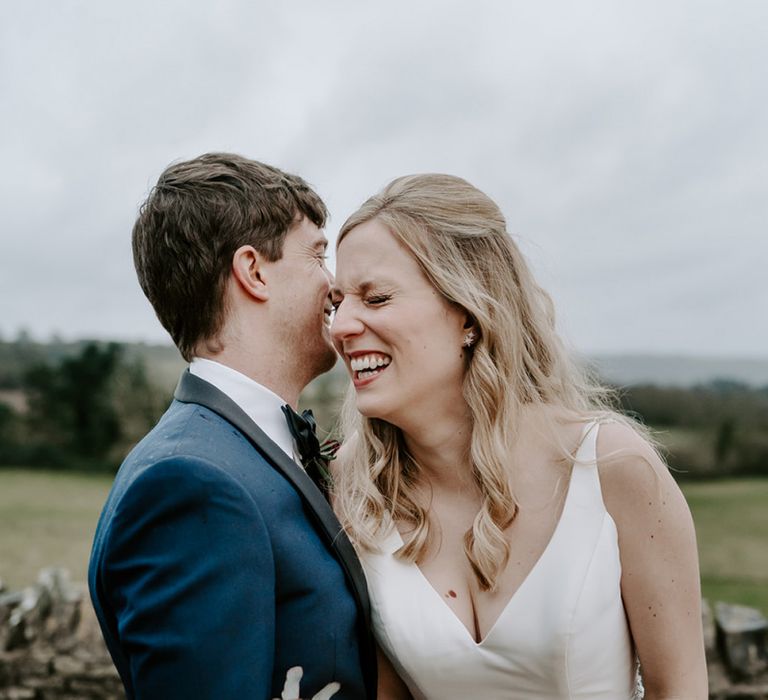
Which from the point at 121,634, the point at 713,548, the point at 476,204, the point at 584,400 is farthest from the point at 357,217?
the point at 713,548

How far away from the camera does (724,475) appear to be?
44.6ft

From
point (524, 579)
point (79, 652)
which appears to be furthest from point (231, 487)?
point (79, 652)

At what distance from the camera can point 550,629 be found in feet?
8.69

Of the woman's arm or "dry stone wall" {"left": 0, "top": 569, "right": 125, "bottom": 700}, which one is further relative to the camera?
"dry stone wall" {"left": 0, "top": 569, "right": 125, "bottom": 700}

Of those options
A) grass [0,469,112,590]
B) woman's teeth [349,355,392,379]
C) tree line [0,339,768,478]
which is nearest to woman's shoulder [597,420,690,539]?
woman's teeth [349,355,392,379]

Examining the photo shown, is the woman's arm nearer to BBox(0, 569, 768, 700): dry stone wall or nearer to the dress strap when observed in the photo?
the dress strap

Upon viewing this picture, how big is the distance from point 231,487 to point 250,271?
85cm

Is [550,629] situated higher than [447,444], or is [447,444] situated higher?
[447,444]

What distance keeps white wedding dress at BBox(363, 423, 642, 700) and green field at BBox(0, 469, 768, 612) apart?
8051 millimetres

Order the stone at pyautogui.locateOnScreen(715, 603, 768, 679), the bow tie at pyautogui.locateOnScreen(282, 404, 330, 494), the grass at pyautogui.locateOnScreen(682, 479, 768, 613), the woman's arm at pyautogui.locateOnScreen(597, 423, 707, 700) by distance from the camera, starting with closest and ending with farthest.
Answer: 1. the woman's arm at pyautogui.locateOnScreen(597, 423, 707, 700)
2. the bow tie at pyautogui.locateOnScreen(282, 404, 330, 494)
3. the stone at pyautogui.locateOnScreen(715, 603, 768, 679)
4. the grass at pyautogui.locateOnScreen(682, 479, 768, 613)

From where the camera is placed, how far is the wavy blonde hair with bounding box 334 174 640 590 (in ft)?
9.22

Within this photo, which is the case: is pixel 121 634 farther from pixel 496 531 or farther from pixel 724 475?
pixel 724 475

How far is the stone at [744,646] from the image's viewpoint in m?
5.21

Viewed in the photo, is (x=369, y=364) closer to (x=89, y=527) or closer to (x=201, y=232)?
(x=201, y=232)
